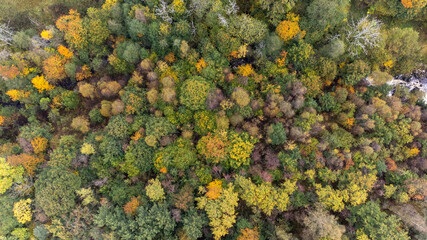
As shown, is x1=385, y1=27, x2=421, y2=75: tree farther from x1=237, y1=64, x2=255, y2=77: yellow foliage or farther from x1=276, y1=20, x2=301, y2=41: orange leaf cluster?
x1=237, y1=64, x2=255, y2=77: yellow foliage

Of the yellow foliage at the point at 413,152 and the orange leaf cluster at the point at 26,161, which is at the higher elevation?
the yellow foliage at the point at 413,152

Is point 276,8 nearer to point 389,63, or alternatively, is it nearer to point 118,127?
point 389,63

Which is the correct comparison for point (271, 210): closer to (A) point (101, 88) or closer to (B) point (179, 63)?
→ (B) point (179, 63)

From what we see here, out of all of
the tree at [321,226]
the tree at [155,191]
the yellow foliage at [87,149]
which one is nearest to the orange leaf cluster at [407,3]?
the tree at [321,226]

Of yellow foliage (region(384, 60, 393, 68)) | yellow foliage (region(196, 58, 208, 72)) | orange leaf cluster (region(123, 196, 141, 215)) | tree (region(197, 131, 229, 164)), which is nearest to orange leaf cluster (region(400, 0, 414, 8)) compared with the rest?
yellow foliage (region(384, 60, 393, 68))

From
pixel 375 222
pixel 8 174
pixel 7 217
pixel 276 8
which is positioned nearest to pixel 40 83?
pixel 8 174

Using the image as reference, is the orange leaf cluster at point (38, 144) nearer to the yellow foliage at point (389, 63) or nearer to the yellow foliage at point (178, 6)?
the yellow foliage at point (178, 6)
